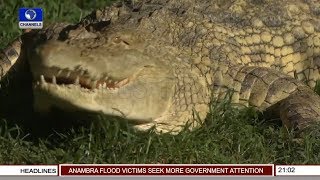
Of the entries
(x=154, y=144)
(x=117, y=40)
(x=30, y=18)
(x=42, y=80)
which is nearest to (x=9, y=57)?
(x=30, y=18)

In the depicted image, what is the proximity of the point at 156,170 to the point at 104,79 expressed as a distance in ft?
2.03

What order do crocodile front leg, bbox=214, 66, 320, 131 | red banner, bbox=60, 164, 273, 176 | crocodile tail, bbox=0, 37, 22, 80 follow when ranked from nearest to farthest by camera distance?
red banner, bbox=60, 164, 273, 176 → crocodile front leg, bbox=214, 66, 320, 131 → crocodile tail, bbox=0, 37, 22, 80

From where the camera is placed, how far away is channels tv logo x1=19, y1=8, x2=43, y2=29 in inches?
246

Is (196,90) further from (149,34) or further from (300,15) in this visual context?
(300,15)

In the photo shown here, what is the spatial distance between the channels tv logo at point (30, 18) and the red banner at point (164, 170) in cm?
173

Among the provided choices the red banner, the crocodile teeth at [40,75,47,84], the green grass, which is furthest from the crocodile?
the red banner

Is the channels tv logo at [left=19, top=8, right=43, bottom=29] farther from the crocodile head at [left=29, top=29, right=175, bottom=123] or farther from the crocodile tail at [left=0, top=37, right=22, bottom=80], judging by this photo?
the crocodile head at [left=29, top=29, right=175, bottom=123]

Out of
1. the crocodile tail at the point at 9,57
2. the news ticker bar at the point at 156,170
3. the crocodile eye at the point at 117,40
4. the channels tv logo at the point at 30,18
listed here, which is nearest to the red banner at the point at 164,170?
the news ticker bar at the point at 156,170

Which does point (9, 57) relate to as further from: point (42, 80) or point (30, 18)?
point (42, 80)

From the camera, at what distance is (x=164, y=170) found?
Answer: 184 inches

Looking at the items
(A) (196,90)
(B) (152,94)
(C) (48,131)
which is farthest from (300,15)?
(C) (48,131)

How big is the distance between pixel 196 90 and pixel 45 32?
45.7 inches

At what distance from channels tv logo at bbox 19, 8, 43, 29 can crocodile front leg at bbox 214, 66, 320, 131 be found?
1486mm

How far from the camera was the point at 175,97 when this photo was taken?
Result: 17.3ft
